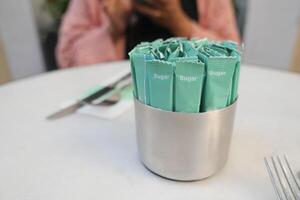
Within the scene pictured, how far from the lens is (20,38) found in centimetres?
143

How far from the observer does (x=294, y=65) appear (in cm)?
154

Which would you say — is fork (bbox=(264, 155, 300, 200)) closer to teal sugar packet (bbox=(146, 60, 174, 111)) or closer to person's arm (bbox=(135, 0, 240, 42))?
teal sugar packet (bbox=(146, 60, 174, 111))

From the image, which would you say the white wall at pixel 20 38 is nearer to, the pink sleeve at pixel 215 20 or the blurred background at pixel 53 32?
the blurred background at pixel 53 32

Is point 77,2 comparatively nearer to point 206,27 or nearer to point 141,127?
point 206,27

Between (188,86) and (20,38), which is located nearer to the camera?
(188,86)

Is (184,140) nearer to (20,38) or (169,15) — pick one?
(169,15)

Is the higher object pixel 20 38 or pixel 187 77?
pixel 187 77

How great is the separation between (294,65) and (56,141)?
1380mm

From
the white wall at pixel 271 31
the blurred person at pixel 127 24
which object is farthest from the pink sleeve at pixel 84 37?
the white wall at pixel 271 31

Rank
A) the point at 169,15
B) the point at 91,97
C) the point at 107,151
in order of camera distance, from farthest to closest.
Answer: the point at 169,15 → the point at 91,97 → the point at 107,151

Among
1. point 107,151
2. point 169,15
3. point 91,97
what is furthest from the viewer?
point 169,15

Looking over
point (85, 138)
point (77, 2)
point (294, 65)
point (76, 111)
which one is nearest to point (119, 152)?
point (85, 138)

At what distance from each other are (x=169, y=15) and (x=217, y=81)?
42.4 inches

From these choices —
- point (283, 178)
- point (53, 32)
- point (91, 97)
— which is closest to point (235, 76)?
point (283, 178)
